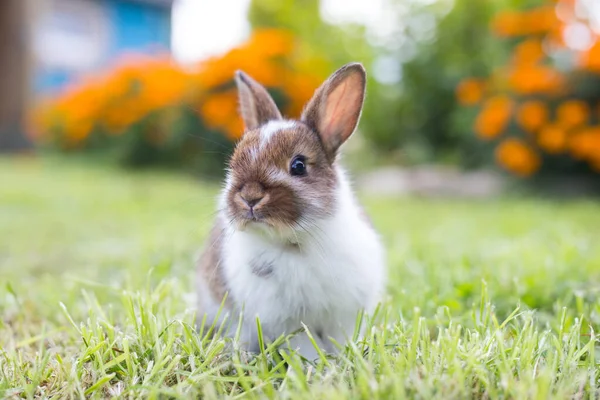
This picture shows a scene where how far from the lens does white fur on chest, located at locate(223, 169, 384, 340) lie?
2.12 metres

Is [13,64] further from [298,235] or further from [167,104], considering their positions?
[298,235]

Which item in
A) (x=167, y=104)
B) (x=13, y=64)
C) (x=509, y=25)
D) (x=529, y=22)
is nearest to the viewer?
(x=529, y=22)

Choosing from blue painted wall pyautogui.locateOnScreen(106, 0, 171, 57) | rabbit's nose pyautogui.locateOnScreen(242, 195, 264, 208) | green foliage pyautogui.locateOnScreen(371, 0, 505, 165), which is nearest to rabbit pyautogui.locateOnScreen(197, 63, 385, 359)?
rabbit's nose pyautogui.locateOnScreen(242, 195, 264, 208)

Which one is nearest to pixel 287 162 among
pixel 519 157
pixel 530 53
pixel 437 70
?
pixel 519 157

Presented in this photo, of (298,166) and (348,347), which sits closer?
(348,347)

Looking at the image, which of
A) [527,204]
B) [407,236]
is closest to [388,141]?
[527,204]

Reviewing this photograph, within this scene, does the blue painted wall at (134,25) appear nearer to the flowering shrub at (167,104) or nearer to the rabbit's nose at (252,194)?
the flowering shrub at (167,104)

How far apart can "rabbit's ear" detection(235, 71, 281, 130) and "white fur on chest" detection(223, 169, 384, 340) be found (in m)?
0.54

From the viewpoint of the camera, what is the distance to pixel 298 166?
2178mm

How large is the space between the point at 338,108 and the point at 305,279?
70 cm

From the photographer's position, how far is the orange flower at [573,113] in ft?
26.3

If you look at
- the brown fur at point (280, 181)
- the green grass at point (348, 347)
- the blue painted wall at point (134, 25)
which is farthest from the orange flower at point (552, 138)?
the blue painted wall at point (134, 25)

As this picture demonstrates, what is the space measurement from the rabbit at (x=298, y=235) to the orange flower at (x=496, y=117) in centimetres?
696

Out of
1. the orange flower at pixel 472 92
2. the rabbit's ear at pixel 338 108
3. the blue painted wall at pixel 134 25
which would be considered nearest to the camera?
the rabbit's ear at pixel 338 108
